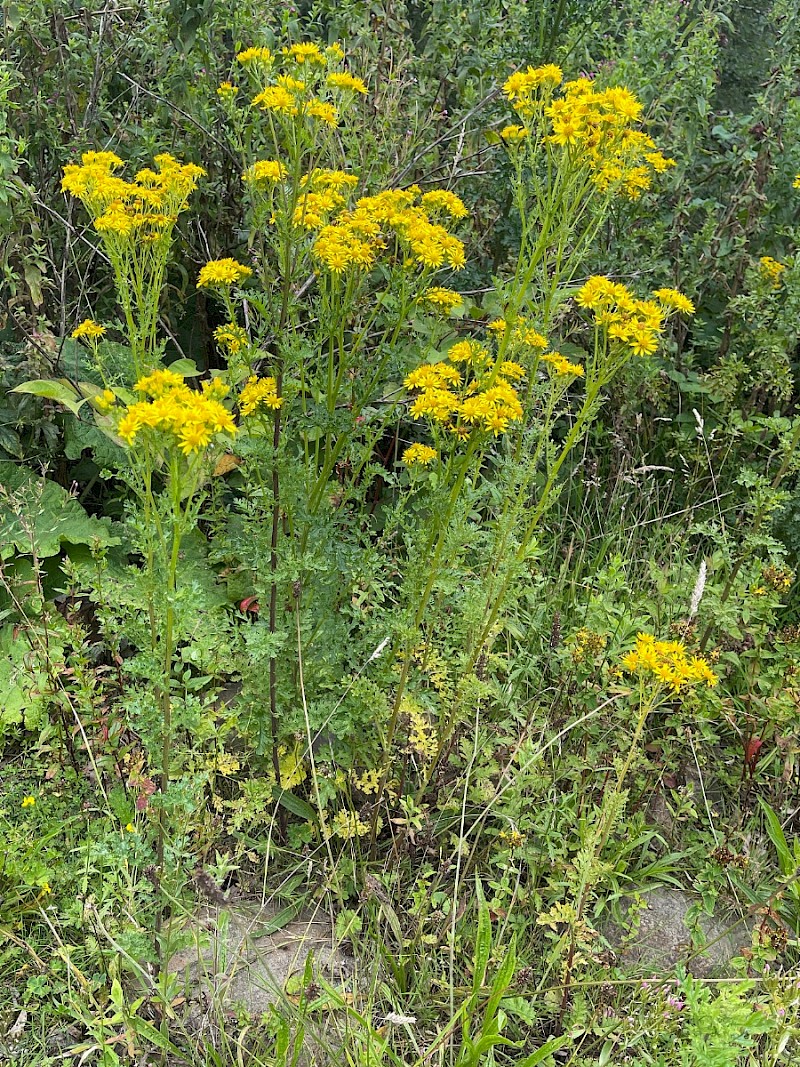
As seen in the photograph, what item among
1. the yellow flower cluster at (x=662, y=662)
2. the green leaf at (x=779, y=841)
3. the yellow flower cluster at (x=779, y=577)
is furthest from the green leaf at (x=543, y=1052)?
the yellow flower cluster at (x=779, y=577)

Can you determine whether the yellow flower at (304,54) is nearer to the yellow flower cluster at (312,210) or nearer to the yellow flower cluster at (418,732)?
the yellow flower cluster at (312,210)

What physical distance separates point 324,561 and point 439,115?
2.20 meters

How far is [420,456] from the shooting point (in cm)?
206

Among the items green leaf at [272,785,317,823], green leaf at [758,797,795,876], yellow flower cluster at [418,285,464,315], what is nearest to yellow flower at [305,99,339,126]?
yellow flower cluster at [418,285,464,315]

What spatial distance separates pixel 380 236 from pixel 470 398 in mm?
438

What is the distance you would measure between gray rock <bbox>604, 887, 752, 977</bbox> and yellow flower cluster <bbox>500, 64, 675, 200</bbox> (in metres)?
1.79

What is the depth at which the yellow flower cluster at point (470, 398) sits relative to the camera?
1819 millimetres

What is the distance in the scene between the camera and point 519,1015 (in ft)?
6.48

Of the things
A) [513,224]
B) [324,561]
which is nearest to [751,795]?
[324,561]

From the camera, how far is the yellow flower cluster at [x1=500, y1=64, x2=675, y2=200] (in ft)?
6.23

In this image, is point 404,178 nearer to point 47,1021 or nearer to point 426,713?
point 426,713

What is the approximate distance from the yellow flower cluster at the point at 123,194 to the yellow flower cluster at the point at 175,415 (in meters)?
0.58

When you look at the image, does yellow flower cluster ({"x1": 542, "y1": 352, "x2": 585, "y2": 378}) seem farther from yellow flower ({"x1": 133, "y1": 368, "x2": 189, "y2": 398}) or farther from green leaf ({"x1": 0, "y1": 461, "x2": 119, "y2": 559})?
green leaf ({"x1": 0, "y1": 461, "x2": 119, "y2": 559})

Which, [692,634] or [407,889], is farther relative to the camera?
[692,634]
